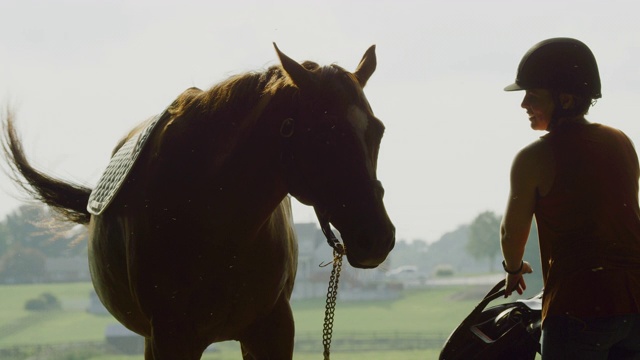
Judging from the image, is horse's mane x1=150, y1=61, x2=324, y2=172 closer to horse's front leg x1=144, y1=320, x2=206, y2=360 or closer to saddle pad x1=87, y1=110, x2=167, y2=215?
saddle pad x1=87, y1=110, x2=167, y2=215

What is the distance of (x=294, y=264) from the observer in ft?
11.1

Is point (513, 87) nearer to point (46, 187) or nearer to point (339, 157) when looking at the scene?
point (339, 157)

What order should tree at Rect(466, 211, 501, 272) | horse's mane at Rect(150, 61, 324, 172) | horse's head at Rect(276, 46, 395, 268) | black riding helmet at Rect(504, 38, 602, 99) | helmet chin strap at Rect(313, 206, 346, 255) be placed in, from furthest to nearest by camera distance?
tree at Rect(466, 211, 501, 272) < horse's mane at Rect(150, 61, 324, 172) < helmet chin strap at Rect(313, 206, 346, 255) < horse's head at Rect(276, 46, 395, 268) < black riding helmet at Rect(504, 38, 602, 99)

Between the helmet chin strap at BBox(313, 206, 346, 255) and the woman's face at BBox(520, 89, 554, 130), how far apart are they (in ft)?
2.31

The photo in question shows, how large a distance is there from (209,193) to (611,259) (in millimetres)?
1361

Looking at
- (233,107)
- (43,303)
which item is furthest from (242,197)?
(43,303)

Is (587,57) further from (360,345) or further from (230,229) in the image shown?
(360,345)

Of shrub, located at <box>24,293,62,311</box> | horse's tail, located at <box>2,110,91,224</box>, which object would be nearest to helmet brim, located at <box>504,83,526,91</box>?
horse's tail, located at <box>2,110,91,224</box>

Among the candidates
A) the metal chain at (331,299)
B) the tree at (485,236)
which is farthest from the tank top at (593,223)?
the tree at (485,236)

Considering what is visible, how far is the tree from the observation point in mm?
26712

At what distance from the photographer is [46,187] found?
15.2 ft

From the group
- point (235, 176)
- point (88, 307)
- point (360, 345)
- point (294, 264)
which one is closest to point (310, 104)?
point (235, 176)

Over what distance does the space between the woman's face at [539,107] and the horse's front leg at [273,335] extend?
125 cm

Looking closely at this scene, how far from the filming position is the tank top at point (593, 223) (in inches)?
87.7
